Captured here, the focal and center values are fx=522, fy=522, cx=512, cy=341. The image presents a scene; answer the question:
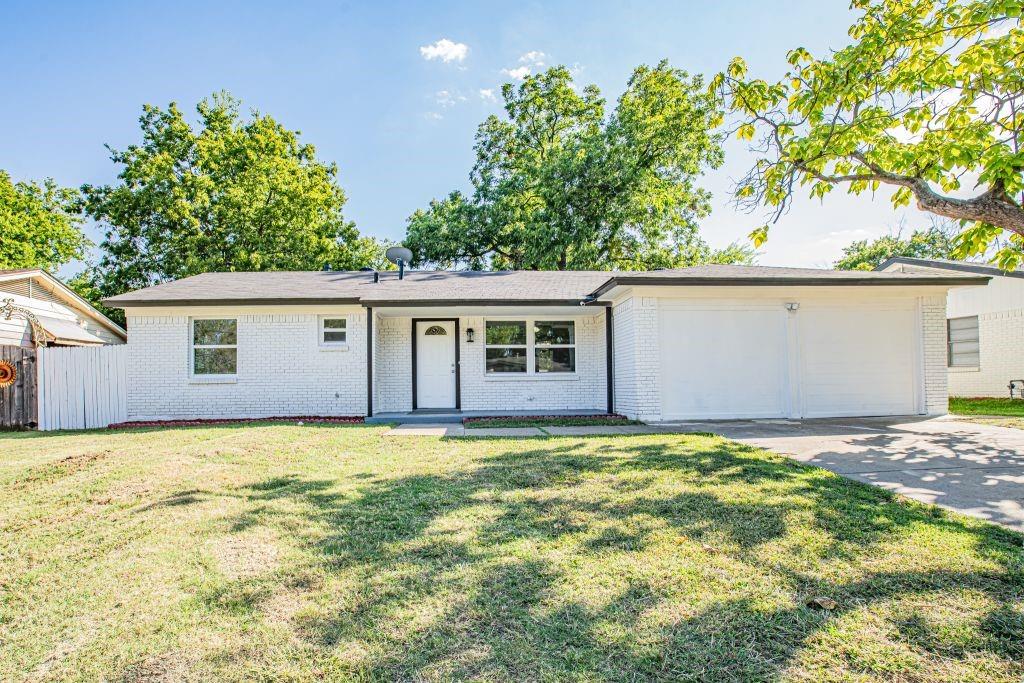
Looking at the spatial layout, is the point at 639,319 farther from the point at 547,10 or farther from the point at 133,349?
the point at 133,349

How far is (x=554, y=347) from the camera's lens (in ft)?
42.5

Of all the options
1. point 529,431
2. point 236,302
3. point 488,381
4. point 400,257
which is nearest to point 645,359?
point 529,431

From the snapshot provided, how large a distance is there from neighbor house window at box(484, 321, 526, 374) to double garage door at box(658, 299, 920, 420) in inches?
150

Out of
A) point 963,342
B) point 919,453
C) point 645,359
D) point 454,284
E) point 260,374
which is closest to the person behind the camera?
point 919,453

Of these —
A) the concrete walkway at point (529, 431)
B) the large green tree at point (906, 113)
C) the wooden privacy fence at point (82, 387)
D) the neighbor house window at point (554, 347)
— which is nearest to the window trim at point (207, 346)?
the wooden privacy fence at point (82, 387)

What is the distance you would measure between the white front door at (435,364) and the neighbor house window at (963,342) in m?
15.8

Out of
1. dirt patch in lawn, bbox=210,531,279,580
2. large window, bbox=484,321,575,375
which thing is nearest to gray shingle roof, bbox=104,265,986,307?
large window, bbox=484,321,575,375

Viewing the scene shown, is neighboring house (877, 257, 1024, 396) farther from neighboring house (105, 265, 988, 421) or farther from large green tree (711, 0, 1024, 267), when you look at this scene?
large green tree (711, 0, 1024, 267)

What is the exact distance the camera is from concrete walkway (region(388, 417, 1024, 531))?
15.0ft

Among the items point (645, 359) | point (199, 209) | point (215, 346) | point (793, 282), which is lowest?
point (645, 359)

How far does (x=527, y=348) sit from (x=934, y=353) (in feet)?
28.2

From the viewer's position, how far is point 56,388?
11.8 metres

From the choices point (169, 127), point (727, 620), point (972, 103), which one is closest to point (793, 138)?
point (972, 103)

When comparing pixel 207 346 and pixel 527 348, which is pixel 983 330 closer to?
pixel 527 348
